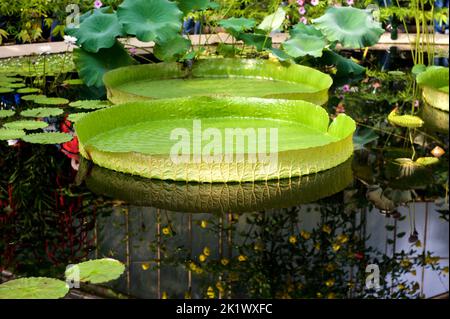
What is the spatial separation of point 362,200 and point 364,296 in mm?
1044

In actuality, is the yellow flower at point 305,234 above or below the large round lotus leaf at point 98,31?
below

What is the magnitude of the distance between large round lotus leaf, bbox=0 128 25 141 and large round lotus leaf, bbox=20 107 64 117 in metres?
0.43

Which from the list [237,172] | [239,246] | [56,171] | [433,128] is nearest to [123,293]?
[239,246]

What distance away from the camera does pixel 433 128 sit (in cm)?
526

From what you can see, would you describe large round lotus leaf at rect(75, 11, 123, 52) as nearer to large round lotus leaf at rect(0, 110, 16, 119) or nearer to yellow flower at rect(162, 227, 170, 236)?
large round lotus leaf at rect(0, 110, 16, 119)

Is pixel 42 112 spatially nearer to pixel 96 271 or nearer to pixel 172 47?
pixel 172 47

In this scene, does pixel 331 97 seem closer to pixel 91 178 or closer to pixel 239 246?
pixel 91 178

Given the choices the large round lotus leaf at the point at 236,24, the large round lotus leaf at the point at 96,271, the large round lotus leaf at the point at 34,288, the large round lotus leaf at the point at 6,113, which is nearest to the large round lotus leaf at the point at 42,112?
the large round lotus leaf at the point at 6,113

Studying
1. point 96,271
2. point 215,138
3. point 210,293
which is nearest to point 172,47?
point 215,138

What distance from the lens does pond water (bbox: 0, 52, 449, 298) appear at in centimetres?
317

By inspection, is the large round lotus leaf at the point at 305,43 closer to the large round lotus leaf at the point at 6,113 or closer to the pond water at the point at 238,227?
the pond water at the point at 238,227

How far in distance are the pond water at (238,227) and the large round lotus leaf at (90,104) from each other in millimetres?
947

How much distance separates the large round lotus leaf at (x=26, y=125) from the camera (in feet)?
16.6

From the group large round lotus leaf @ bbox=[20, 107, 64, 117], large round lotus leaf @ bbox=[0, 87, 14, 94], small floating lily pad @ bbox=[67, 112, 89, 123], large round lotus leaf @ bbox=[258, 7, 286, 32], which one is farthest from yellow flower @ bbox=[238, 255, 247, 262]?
large round lotus leaf @ bbox=[258, 7, 286, 32]
